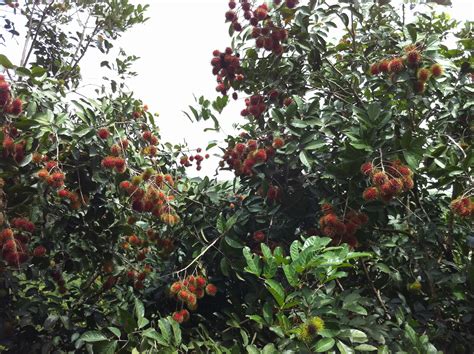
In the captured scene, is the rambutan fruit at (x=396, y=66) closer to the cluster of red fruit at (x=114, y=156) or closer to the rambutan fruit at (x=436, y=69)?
the rambutan fruit at (x=436, y=69)

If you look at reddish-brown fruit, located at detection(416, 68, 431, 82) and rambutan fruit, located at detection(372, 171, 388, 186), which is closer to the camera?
rambutan fruit, located at detection(372, 171, 388, 186)

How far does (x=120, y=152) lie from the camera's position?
1408 millimetres

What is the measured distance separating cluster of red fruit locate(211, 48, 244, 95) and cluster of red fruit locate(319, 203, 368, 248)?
0.75 metres

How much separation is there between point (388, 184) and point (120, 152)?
0.86 meters

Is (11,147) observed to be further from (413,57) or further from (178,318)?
(413,57)

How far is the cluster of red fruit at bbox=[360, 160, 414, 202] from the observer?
43.0 inches

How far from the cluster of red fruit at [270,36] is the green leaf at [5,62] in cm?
86

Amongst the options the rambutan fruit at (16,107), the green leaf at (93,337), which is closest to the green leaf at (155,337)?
the green leaf at (93,337)

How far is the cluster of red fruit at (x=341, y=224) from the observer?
1.16 metres

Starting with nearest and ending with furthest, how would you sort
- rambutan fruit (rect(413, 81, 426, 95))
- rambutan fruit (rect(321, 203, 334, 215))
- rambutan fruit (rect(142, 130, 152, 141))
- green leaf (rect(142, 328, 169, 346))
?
green leaf (rect(142, 328, 169, 346)), rambutan fruit (rect(321, 203, 334, 215)), rambutan fruit (rect(413, 81, 426, 95)), rambutan fruit (rect(142, 130, 152, 141))

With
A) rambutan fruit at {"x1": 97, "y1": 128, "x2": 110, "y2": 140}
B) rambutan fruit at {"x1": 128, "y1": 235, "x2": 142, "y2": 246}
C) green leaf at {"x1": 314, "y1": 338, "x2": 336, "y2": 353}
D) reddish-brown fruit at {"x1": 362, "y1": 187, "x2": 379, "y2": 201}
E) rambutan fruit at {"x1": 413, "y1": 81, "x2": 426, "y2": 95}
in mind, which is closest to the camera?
green leaf at {"x1": 314, "y1": 338, "x2": 336, "y2": 353}

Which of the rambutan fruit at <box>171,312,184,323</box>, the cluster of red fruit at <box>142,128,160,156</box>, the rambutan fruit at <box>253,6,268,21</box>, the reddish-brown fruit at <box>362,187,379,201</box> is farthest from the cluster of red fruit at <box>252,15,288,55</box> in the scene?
the rambutan fruit at <box>171,312,184,323</box>

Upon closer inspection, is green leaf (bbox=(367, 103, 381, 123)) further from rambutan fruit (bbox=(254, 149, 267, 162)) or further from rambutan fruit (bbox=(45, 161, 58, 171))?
rambutan fruit (bbox=(45, 161, 58, 171))

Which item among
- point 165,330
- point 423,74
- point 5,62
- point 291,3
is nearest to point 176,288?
point 165,330
